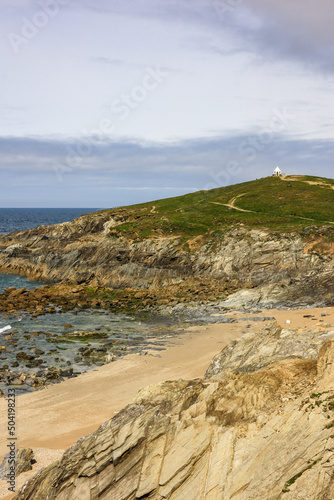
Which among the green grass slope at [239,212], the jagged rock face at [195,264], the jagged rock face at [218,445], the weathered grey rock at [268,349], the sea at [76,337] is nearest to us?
the jagged rock face at [218,445]

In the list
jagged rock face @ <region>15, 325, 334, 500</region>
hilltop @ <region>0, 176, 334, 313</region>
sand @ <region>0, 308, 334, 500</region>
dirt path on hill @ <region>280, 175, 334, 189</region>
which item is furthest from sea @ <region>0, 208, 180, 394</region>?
A: dirt path on hill @ <region>280, 175, 334, 189</region>

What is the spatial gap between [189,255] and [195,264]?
2.56 m

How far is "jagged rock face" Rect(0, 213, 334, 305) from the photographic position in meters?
58.5

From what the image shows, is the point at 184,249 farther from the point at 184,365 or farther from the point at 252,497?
the point at 252,497

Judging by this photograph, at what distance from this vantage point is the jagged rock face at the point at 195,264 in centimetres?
5847

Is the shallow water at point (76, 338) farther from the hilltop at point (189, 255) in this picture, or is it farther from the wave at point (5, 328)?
the hilltop at point (189, 255)

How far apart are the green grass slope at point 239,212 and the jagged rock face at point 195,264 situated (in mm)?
3945

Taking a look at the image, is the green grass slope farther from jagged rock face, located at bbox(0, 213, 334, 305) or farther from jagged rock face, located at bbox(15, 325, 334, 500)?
jagged rock face, located at bbox(15, 325, 334, 500)

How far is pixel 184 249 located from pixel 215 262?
22.3 feet

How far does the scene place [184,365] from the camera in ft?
113

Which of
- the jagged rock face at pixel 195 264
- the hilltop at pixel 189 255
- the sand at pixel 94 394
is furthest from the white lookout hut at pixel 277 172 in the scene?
the sand at pixel 94 394

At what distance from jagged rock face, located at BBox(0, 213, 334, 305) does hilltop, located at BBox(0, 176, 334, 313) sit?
0.16m

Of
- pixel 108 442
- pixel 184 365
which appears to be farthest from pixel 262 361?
pixel 184 365

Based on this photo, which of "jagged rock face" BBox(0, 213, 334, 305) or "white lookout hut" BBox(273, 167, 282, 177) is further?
"white lookout hut" BBox(273, 167, 282, 177)
